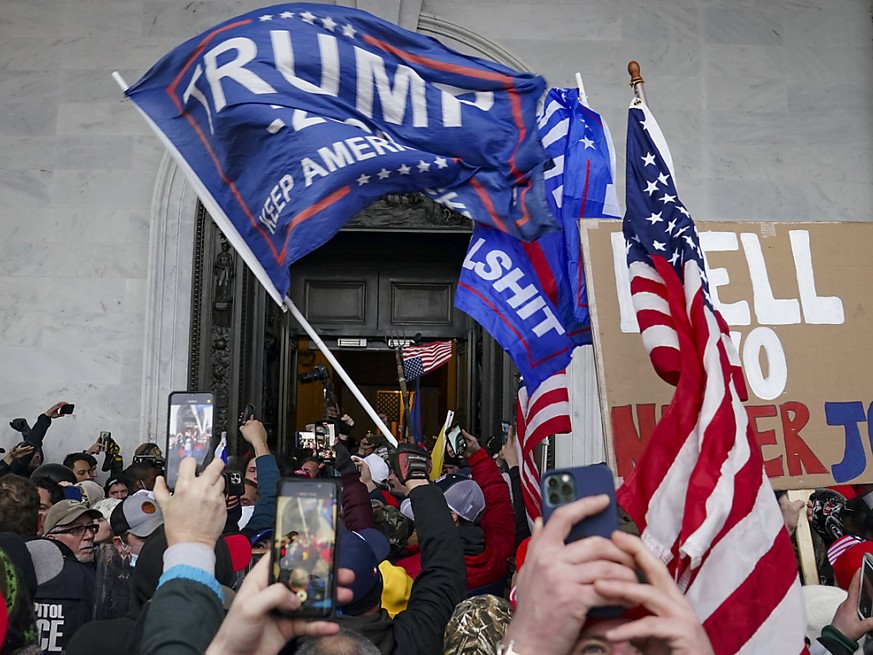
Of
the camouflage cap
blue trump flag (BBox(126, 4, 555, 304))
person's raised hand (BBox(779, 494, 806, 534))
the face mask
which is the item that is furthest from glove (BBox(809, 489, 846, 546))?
the face mask

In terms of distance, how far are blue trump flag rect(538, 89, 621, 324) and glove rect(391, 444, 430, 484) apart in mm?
2435

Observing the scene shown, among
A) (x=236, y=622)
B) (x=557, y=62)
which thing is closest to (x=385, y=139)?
(x=236, y=622)

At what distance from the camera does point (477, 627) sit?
274cm

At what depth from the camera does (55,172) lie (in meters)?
11.3

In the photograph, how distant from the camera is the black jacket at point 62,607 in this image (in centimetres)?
384

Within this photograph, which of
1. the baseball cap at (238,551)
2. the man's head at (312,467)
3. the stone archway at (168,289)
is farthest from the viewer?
the stone archway at (168,289)

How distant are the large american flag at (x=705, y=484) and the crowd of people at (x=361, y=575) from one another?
0.29m

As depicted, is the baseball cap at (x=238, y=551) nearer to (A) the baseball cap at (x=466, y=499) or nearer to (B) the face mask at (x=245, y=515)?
(A) the baseball cap at (x=466, y=499)

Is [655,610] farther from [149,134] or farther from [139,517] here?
[149,134]

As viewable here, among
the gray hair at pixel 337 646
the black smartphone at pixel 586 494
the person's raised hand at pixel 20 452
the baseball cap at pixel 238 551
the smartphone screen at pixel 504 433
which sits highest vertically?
the smartphone screen at pixel 504 433

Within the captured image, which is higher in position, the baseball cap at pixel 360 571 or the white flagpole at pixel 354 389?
the white flagpole at pixel 354 389

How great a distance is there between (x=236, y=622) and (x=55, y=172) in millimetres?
10713

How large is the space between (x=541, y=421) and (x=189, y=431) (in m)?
3.07

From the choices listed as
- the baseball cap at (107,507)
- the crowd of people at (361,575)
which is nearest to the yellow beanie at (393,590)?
the crowd of people at (361,575)
